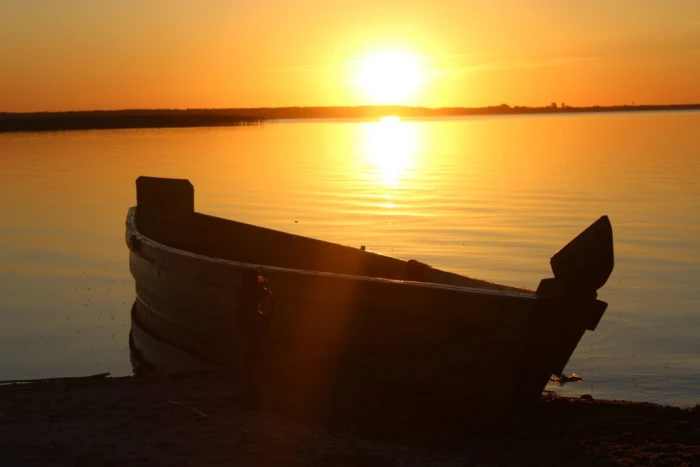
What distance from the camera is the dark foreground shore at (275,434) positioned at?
639 cm

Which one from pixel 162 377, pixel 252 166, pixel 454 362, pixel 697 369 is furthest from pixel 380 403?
pixel 252 166

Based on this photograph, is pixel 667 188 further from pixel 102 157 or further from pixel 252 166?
pixel 102 157

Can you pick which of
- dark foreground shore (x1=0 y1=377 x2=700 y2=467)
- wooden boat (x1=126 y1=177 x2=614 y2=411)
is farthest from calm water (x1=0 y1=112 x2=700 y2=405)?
wooden boat (x1=126 y1=177 x2=614 y2=411)

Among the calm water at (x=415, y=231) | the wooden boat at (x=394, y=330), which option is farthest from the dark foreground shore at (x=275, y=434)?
the calm water at (x=415, y=231)

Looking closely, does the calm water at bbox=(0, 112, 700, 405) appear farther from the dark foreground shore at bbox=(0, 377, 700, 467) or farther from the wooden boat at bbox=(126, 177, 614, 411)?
the wooden boat at bbox=(126, 177, 614, 411)

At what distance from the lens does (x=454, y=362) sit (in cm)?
752

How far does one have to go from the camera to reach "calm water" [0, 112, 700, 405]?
1241 cm

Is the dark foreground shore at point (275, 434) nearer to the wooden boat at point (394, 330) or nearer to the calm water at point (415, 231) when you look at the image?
the wooden boat at point (394, 330)

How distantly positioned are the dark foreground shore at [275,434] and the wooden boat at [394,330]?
38 cm

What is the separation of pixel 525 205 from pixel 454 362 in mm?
23588

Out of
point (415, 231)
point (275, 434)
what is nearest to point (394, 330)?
point (275, 434)

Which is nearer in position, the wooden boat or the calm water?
the wooden boat

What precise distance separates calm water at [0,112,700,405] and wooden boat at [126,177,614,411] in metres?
3.20

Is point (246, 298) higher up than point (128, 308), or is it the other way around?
point (246, 298)
